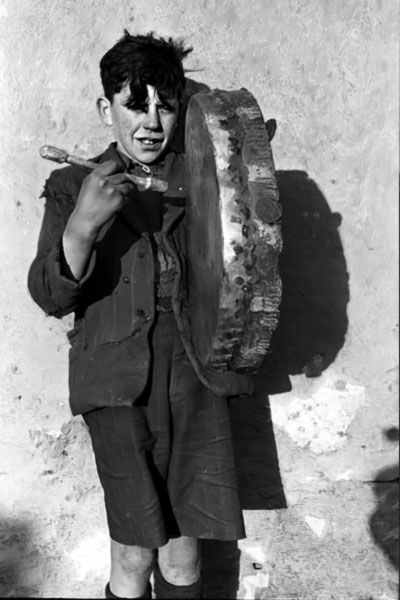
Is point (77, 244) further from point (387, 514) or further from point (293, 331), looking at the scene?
point (387, 514)

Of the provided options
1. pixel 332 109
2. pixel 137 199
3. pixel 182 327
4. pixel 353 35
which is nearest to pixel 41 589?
pixel 182 327

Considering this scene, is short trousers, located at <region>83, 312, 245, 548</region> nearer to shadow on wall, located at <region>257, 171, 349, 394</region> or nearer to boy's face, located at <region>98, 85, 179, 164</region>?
boy's face, located at <region>98, 85, 179, 164</region>

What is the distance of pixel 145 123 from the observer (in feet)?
6.81

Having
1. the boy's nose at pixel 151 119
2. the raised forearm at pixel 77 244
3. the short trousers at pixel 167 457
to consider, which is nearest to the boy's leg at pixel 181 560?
the short trousers at pixel 167 457

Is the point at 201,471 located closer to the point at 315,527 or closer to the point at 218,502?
the point at 218,502

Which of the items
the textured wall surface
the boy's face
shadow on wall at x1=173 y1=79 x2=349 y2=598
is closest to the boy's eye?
the boy's face

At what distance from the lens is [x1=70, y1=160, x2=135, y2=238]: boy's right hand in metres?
1.85

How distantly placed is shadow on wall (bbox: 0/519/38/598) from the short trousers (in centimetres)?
52

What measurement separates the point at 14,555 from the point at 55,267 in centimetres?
120

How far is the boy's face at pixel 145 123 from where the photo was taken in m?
2.08

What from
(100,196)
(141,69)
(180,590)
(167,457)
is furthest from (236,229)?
(180,590)

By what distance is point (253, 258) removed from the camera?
69.2 inches

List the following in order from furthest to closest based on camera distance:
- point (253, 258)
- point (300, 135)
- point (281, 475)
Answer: point (281, 475)
point (300, 135)
point (253, 258)

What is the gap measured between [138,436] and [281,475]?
0.80 meters
